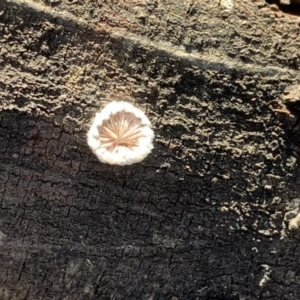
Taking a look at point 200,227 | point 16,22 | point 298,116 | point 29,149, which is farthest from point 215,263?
point 16,22

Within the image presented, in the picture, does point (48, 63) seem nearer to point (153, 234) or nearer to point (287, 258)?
point (153, 234)
